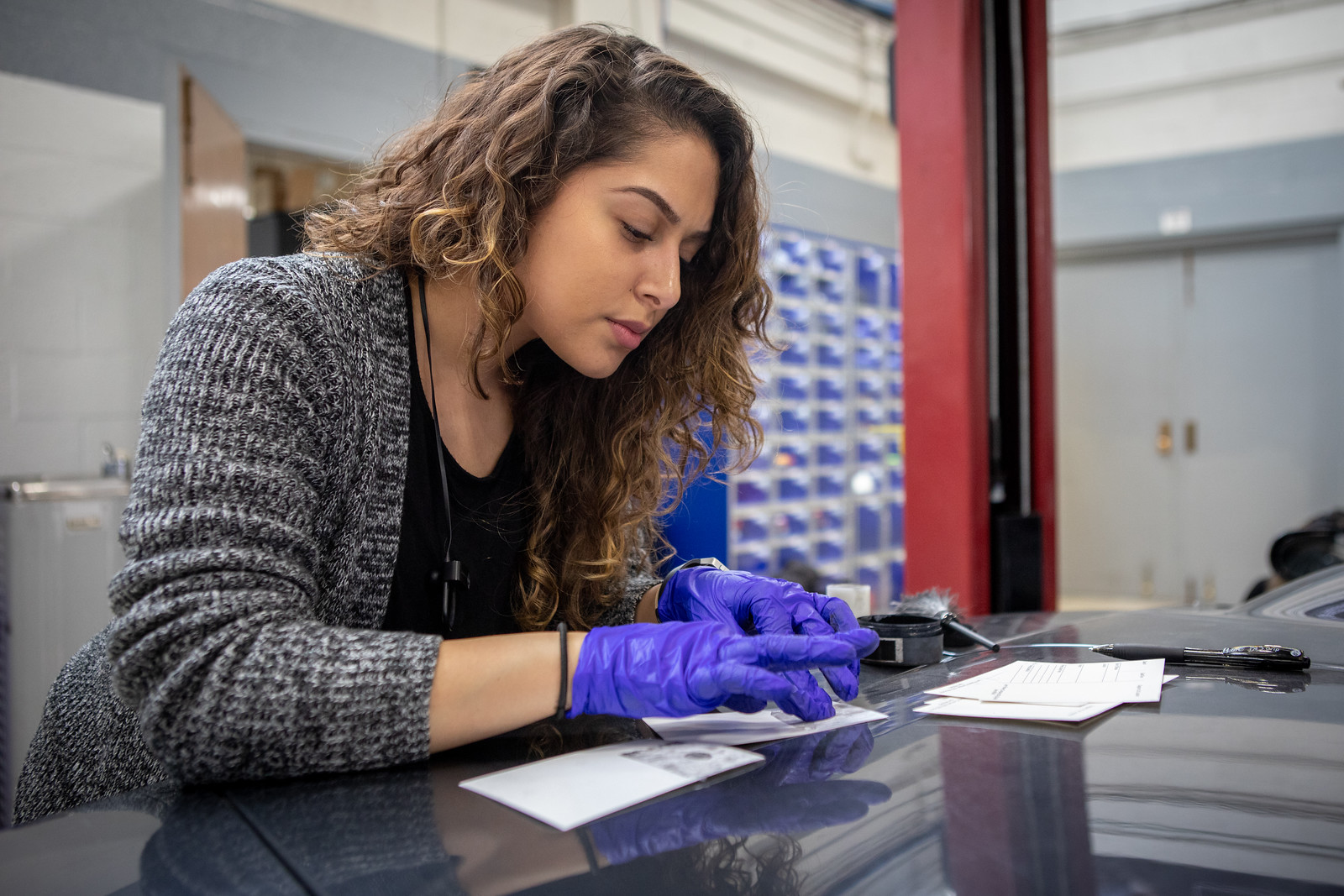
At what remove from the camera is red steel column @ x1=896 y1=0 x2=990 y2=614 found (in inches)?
87.7

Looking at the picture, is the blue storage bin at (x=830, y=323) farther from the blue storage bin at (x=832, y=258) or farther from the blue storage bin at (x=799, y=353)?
the blue storage bin at (x=832, y=258)

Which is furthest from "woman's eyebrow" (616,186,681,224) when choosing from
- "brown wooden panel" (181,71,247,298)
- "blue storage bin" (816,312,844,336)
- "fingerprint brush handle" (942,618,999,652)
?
"blue storage bin" (816,312,844,336)

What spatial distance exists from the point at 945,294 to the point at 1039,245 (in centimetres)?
33

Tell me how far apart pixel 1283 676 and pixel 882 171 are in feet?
17.3

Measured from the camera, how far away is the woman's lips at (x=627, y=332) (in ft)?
3.59

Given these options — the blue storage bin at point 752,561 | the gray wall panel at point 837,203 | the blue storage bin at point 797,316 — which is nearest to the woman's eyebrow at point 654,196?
the gray wall panel at point 837,203

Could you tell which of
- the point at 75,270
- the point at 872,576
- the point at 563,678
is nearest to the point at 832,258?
the point at 872,576

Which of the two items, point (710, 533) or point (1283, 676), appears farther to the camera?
point (710, 533)

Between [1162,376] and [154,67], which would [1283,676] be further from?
[1162,376]

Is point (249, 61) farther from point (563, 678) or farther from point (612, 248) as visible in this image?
point (563, 678)

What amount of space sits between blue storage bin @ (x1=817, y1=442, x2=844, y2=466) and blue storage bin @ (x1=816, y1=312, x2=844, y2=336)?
0.65 meters

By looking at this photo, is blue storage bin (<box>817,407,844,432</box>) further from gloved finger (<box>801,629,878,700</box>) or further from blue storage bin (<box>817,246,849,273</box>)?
gloved finger (<box>801,629,878,700</box>)

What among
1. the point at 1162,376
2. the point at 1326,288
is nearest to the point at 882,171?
the point at 1162,376

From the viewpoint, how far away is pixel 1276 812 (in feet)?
1.94
